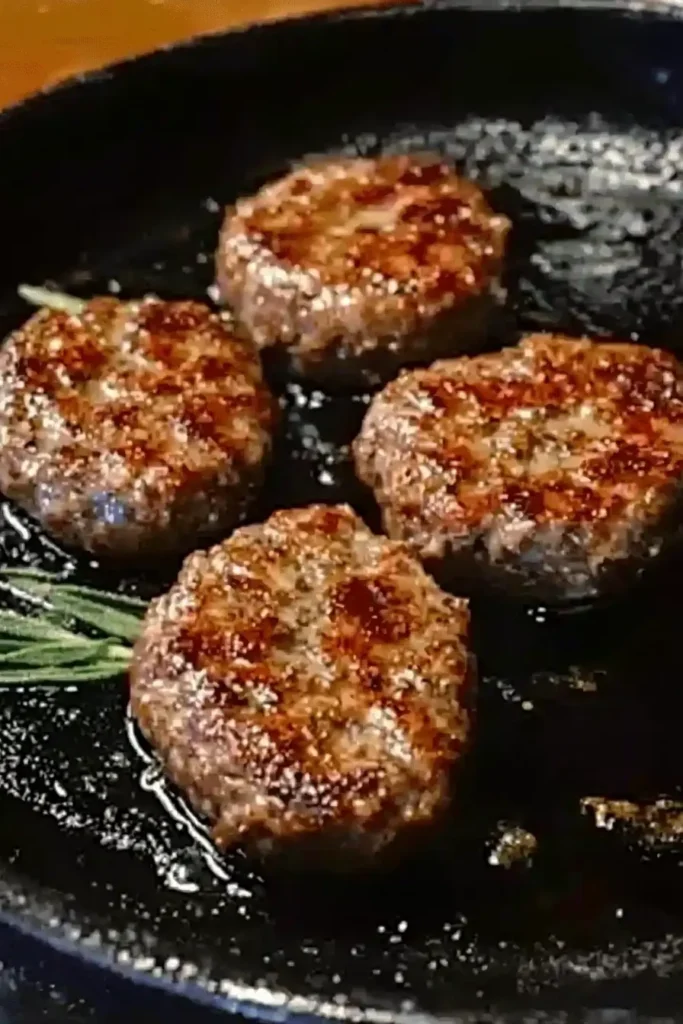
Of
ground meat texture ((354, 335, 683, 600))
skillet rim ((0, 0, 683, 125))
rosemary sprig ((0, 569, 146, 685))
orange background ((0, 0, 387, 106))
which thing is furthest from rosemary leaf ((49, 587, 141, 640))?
orange background ((0, 0, 387, 106))

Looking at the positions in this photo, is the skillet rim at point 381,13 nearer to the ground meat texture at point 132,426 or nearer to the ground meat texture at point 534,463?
the ground meat texture at point 132,426

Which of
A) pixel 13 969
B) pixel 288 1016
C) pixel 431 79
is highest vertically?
pixel 431 79

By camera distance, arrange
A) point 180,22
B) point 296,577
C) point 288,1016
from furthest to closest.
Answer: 1. point 180,22
2. point 296,577
3. point 288,1016

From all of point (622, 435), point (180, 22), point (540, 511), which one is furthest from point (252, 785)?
point (180, 22)

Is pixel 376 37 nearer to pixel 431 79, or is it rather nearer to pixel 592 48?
pixel 431 79

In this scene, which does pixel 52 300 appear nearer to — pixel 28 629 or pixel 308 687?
pixel 28 629

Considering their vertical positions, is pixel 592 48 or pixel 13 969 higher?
pixel 592 48
